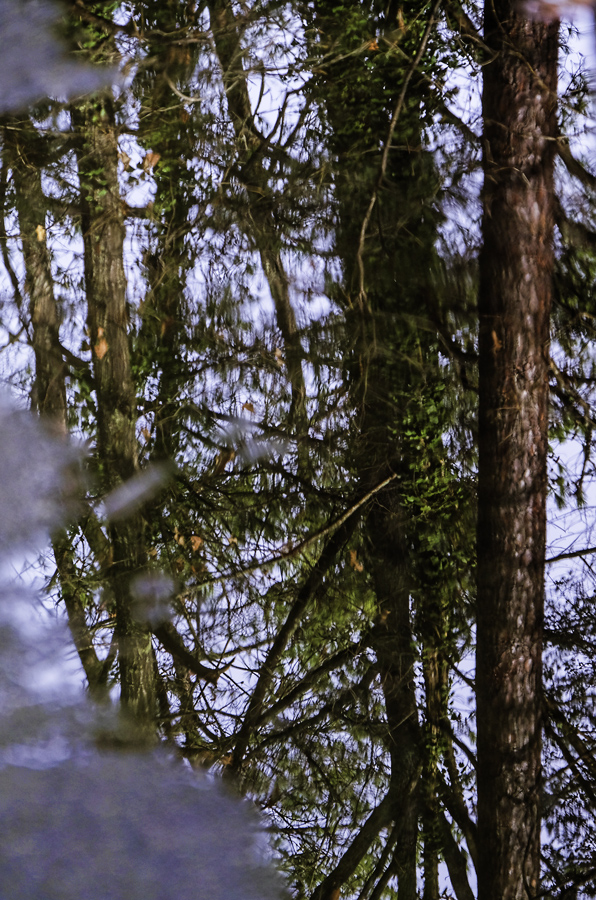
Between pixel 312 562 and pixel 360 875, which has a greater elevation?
pixel 312 562

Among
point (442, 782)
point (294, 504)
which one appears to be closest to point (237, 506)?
point (294, 504)

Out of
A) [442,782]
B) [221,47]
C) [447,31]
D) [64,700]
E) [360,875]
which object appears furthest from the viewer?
[221,47]

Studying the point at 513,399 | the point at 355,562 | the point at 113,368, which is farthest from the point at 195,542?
the point at 513,399

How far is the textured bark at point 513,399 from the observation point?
2.34m

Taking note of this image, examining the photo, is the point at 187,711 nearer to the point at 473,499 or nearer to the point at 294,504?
the point at 294,504

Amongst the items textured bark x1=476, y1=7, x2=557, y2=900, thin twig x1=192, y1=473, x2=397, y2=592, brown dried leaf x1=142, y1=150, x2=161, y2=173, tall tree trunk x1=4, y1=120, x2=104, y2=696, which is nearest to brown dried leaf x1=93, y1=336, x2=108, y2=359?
tall tree trunk x1=4, y1=120, x2=104, y2=696

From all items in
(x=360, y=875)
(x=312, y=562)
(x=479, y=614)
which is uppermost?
(x=312, y=562)

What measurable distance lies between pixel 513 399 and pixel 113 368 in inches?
53.2

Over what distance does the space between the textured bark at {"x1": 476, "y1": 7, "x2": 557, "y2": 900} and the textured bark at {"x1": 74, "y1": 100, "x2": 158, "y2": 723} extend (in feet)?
3.41

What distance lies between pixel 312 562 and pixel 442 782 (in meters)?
0.77

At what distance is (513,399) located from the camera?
8.16 ft

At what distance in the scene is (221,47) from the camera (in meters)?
2.98

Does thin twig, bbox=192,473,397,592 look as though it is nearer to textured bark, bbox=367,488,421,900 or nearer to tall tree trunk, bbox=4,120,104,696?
textured bark, bbox=367,488,421,900

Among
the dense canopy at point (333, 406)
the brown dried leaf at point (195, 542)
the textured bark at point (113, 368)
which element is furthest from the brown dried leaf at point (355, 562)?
the textured bark at point (113, 368)
